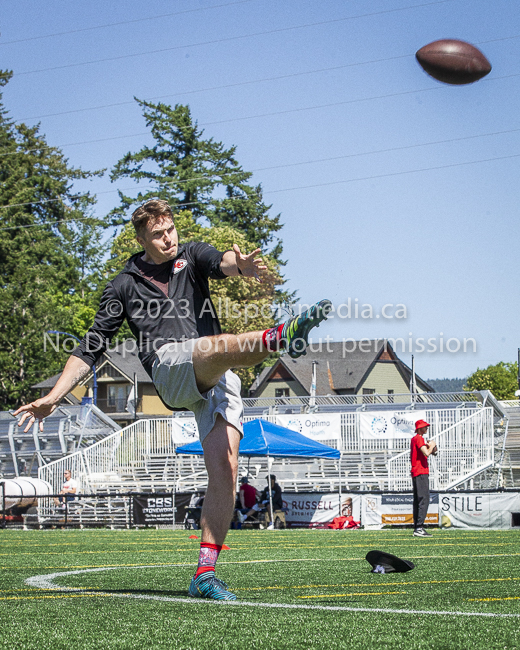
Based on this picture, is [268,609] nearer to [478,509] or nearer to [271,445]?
[478,509]

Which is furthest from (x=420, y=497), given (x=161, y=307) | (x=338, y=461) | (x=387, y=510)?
(x=338, y=461)

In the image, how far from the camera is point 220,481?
180 inches

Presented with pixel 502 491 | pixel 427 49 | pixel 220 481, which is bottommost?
pixel 502 491

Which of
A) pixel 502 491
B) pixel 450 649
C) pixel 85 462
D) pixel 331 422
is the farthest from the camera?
pixel 331 422

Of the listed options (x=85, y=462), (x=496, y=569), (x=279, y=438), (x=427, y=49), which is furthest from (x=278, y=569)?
(x=85, y=462)

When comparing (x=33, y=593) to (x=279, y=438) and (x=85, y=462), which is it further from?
(x=85, y=462)

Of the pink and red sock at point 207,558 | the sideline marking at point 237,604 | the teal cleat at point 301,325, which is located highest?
the teal cleat at point 301,325

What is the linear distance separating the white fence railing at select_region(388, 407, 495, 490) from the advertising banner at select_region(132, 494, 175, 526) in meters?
8.01

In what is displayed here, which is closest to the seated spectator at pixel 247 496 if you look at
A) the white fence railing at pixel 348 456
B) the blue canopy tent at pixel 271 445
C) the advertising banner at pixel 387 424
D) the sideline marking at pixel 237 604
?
the blue canopy tent at pixel 271 445

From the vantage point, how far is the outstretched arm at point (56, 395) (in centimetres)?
449

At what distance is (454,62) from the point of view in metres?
11.4

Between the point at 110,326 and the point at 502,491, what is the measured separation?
45.5ft

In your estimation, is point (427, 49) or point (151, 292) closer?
point (151, 292)

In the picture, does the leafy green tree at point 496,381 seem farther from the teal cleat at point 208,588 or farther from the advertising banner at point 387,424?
the teal cleat at point 208,588
